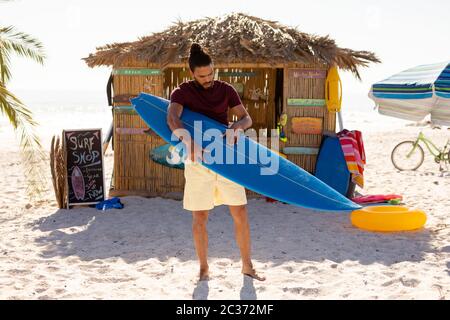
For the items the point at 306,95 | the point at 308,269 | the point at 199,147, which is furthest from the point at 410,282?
the point at 306,95

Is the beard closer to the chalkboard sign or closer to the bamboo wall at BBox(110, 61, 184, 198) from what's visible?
the chalkboard sign

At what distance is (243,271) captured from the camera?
4.29 m

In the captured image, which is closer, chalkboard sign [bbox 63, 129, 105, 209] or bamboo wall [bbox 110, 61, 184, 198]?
chalkboard sign [bbox 63, 129, 105, 209]

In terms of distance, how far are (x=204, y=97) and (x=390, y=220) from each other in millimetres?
2953

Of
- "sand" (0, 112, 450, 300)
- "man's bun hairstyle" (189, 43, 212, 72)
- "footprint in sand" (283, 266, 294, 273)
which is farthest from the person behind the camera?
"footprint in sand" (283, 266, 294, 273)

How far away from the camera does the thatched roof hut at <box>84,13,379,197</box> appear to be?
7395 mm

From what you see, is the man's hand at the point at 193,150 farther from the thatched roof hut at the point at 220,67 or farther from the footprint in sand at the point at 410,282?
the thatched roof hut at the point at 220,67

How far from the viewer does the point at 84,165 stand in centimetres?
718

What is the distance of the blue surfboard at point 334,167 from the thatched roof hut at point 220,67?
8.2 inches

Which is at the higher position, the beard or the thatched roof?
the thatched roof

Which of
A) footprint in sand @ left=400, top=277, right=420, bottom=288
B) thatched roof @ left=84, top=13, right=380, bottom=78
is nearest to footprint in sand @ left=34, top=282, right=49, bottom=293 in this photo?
footprint in sand @ left=400, top=277, right=420, bottom=288

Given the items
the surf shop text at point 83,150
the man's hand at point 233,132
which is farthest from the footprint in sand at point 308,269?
the surf shop text at point 83,150

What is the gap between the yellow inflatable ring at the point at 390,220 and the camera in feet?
19.3
